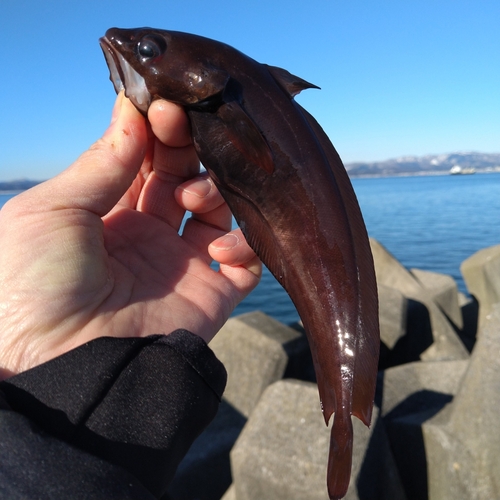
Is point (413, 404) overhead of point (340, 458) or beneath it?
beneath

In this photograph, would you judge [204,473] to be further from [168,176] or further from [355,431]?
[168,176]

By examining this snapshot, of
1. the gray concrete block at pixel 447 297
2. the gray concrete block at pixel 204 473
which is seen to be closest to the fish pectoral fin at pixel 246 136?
the gray concrete block at pixel 204 473

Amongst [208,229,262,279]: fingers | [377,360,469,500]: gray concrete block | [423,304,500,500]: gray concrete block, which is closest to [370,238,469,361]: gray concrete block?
[377,360,469,500]: gray concrete block

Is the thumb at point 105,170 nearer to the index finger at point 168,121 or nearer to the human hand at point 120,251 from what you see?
the human hand at point 120,251

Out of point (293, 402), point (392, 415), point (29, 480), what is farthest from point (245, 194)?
point (392, 415)

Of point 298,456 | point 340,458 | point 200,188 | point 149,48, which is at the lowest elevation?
point 298,456

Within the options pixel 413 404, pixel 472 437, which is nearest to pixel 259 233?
pixel 472 437

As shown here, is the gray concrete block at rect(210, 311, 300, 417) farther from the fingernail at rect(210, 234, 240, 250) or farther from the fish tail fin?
the fish tail fin

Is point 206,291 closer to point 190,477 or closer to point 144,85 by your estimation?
point 144,85
